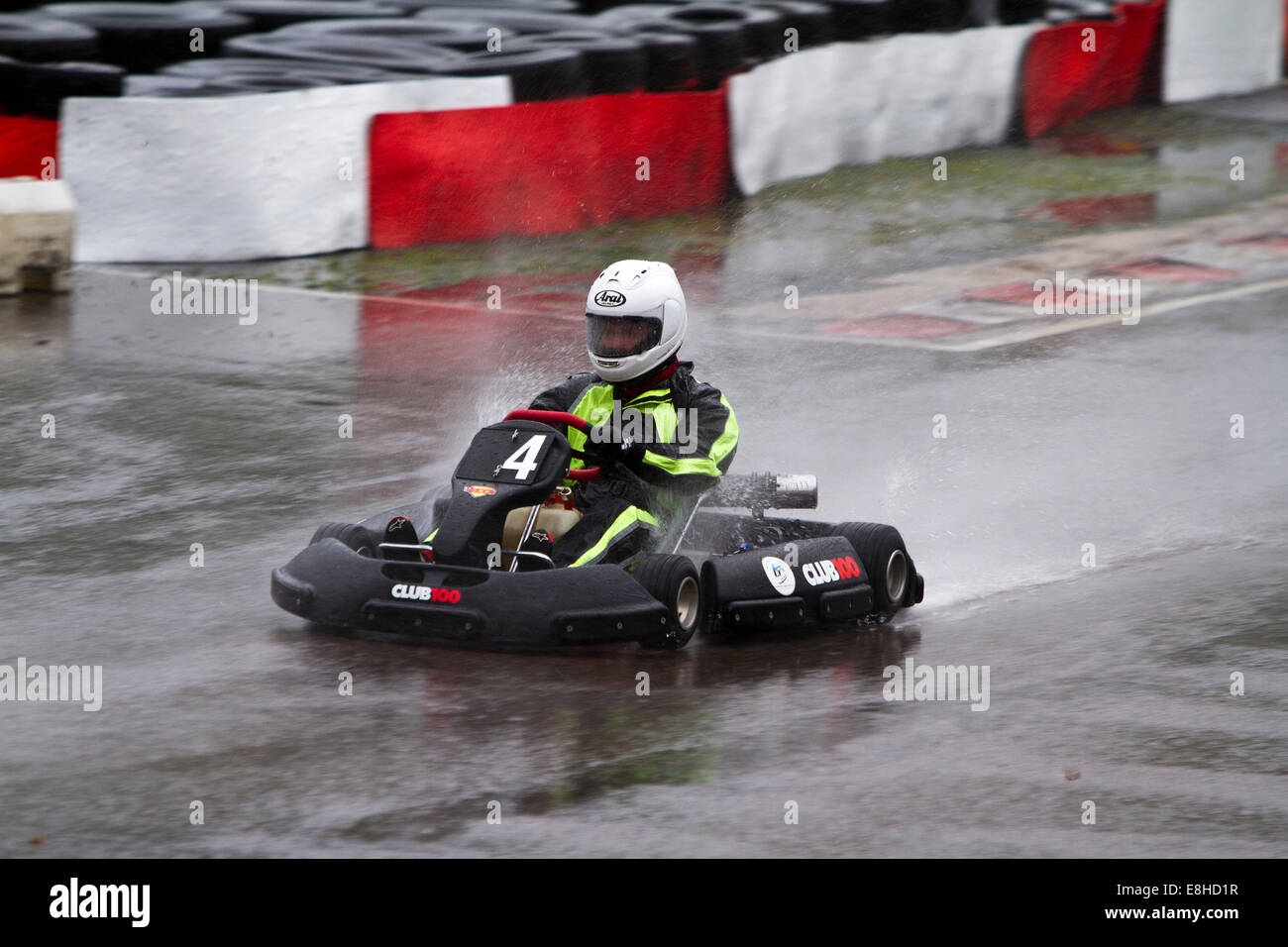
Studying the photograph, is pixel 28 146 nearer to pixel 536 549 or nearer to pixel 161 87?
pixel 161 87

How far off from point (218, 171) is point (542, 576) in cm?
912

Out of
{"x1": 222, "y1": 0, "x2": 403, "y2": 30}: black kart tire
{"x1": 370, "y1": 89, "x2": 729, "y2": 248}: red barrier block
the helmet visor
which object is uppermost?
{"x1": 222, "y1": 0, "x2": 403, "y2": 30}: black kart tire

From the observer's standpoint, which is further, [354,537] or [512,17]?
[512,17]

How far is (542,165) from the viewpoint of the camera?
1603 centimetres

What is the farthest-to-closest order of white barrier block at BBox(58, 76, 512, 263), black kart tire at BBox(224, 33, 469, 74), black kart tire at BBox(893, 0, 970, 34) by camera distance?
black kart tire at BBox(893, 0, 970, 34) < black kart tire at BBox(224, 33, 469, 74) < white barrier block at BBox(58, 76, 512, 263)

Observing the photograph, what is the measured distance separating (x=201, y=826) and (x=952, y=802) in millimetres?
2233

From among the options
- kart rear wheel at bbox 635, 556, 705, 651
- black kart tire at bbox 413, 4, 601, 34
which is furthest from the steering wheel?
black kart tire at bbox 413, 4, 601, 34

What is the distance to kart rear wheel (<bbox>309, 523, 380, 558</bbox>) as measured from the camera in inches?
295

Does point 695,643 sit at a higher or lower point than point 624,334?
lower

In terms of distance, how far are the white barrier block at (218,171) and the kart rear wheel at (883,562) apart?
28.4 feet

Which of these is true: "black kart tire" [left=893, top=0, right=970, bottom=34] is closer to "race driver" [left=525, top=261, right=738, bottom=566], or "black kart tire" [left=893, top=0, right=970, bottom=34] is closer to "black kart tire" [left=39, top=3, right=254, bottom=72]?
"black kart tire" [left=39, top=3, right=254, bottom=72]

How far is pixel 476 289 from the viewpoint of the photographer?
14.7m

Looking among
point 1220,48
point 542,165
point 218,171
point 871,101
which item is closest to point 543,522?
point 218,171

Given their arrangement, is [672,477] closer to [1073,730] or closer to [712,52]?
[1073,730]
